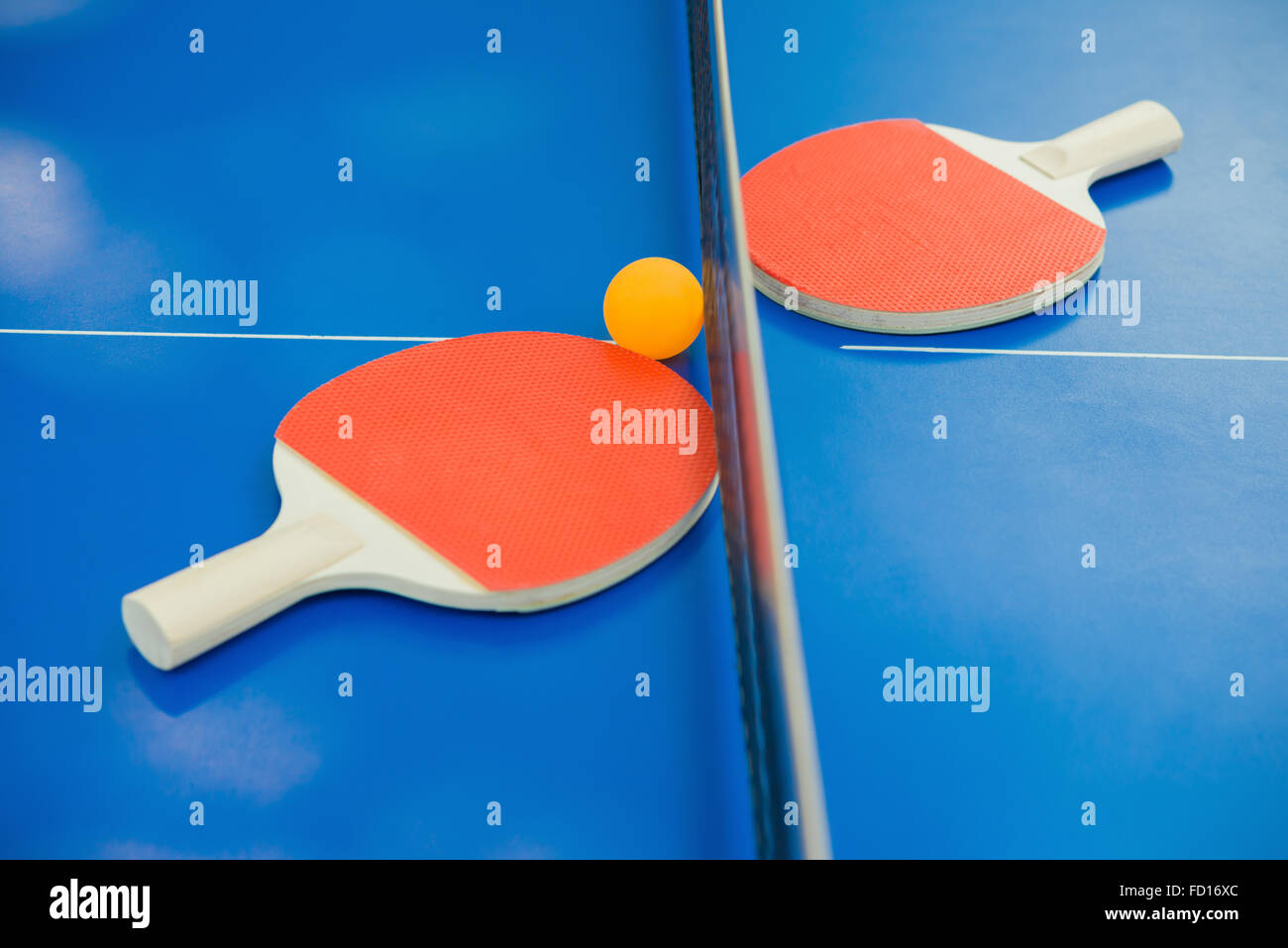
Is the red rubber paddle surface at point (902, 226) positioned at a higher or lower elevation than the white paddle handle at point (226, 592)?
higher

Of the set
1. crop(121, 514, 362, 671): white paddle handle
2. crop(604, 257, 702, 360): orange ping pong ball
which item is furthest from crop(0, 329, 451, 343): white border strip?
crop(121, 514, 362, 671): white paddle handle

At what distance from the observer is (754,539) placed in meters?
1.75

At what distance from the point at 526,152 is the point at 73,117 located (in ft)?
4.11

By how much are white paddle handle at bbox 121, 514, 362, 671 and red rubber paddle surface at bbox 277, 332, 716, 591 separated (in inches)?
5.6

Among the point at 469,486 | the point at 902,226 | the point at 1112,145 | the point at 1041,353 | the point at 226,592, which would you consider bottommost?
the point at 226,592

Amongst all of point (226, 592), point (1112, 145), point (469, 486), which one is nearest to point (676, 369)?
point (469, 486)

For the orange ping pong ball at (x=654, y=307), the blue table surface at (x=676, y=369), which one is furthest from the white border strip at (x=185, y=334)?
the orange ping pong ball at (x=654, y=307)

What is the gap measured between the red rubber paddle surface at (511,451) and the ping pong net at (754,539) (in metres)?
0.14

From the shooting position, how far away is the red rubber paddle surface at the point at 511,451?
198 cm

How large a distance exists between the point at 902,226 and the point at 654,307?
789mm

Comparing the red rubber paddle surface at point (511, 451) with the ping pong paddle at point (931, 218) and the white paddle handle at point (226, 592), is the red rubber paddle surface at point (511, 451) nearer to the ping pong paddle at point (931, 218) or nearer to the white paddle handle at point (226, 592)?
the white paddle handle at point (226, 592)

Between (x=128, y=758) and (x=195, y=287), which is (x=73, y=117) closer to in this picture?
(x=195, y=287)

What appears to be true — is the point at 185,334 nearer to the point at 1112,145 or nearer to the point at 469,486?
the point at 469,486

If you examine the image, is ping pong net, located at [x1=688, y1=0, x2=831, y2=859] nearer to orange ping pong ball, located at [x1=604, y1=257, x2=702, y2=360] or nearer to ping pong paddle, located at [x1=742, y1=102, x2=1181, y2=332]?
orange ping pong ball, located at [x1=604, y1=257, x2=702, y2=360]
